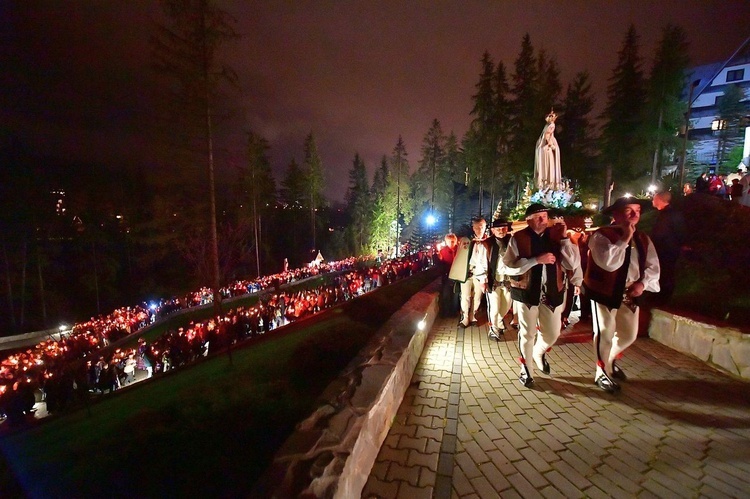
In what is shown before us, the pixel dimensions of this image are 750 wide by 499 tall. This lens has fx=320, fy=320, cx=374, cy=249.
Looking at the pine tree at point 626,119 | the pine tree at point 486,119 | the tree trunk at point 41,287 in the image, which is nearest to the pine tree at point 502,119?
the pine tree at point 486,119

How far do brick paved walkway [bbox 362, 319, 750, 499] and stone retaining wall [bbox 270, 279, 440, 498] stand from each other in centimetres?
27

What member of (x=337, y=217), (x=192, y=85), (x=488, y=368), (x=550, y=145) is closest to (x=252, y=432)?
(x=488, y=368)

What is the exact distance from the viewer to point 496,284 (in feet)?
20.0

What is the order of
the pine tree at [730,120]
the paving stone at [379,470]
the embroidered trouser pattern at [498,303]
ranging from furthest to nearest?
the pine tree at [730,120], the embroidered trouser pattern at [498,303], the paving stone at [379,470]

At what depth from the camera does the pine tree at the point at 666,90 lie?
27000 mm

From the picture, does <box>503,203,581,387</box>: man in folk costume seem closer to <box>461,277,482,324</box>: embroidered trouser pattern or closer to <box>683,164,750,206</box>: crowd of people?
<box>461,277,482,324</box>: embroidered trouser pattern

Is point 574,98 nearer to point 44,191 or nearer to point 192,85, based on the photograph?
point 192,85

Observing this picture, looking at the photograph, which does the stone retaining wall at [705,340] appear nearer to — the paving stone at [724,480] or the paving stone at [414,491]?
the paving stone at [724,480]

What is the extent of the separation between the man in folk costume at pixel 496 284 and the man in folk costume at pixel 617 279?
1.57 m

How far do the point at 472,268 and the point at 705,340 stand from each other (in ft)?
11.9

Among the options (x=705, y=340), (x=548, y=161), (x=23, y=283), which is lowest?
(x=23, y=283)

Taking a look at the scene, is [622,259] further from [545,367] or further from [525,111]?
[525,111]

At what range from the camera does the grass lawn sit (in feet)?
13.5

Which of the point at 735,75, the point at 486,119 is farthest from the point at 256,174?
the point at 735,75
